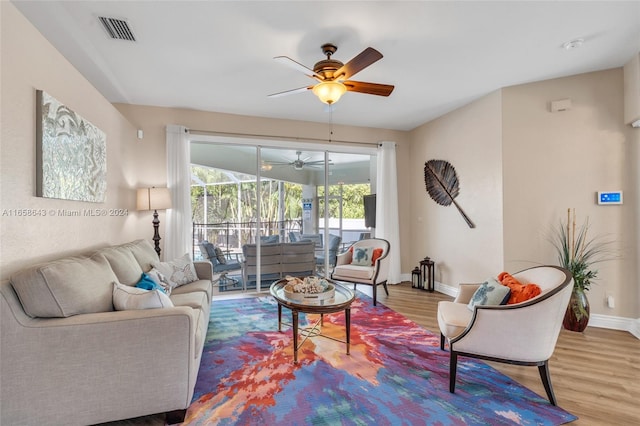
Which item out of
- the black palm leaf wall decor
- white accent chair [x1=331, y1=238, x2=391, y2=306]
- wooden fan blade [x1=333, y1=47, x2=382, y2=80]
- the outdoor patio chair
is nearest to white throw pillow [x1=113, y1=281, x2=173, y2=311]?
wooden fan blade [x1=333, y1=47, x2=382, y2=80]

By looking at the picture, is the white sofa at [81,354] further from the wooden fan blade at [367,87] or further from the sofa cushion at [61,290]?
the wooden fan blade at [367,87]

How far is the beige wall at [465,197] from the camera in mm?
3707

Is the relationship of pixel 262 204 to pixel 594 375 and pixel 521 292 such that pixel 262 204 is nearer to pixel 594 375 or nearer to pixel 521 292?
pixel 521 292

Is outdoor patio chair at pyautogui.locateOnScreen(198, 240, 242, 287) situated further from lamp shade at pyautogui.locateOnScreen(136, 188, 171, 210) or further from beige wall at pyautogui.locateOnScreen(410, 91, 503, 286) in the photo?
beige wall at pyautogui.locateOnScreen(410, 91, 503, 286)

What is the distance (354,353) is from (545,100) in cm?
357

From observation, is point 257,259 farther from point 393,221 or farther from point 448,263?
point 448,263

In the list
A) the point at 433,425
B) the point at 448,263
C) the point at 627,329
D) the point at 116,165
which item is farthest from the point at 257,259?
the point at 627,329

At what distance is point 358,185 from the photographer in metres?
5.57

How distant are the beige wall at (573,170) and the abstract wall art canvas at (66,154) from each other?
440cm

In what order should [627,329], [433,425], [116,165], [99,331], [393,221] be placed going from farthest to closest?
[393,221], [116,165], [627,329], [433,425], [99,331]

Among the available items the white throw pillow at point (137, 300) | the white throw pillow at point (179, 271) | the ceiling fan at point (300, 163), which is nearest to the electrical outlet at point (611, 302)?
the ceiling fan at point (300, 163)

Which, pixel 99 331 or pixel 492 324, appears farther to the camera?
pixel 492 324

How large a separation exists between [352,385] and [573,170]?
3377mm

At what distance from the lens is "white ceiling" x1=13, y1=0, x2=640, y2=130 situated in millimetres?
2205
